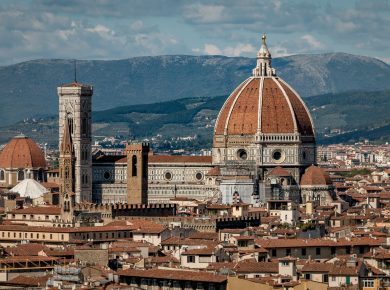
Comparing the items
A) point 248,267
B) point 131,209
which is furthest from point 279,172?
Result: point 248,267

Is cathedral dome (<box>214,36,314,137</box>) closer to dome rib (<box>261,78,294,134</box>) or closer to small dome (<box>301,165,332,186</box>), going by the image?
→ dome rib (<box>261,78,294,134</box>)

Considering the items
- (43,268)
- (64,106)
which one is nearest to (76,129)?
(64,106)

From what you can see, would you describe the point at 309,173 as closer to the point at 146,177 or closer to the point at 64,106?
the point at 146,177

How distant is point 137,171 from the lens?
13975 cm

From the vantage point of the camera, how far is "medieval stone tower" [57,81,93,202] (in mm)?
144625

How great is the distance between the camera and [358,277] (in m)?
59.6

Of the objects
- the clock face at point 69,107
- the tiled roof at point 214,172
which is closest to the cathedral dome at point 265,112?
the tiled roof at point 214,172

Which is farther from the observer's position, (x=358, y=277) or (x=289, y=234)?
(x=289, y=234)

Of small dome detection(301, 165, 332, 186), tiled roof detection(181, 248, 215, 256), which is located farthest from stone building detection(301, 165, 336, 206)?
tiled roof detection(181, 248, 215, 256)

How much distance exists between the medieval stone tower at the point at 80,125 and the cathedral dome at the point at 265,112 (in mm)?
10569

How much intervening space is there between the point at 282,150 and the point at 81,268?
86.3 m

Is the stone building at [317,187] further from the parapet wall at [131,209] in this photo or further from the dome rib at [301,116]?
the parapet wall at [131,209]

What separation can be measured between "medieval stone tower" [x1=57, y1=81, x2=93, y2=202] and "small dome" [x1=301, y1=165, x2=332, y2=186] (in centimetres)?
1700

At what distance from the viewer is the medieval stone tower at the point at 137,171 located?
13888 centimetres
